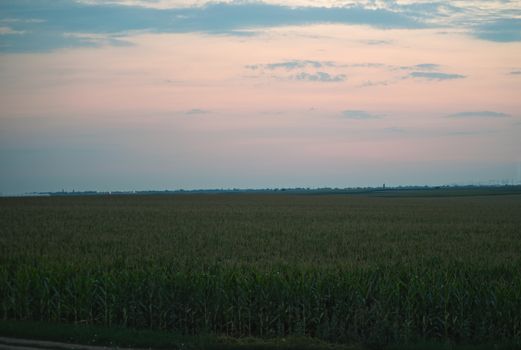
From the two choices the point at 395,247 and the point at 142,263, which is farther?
the point at 395,247

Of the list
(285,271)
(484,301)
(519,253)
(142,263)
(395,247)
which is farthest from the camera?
(395,247)

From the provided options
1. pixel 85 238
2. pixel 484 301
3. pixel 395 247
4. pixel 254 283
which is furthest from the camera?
pixel 85 238

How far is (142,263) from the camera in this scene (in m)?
19.5

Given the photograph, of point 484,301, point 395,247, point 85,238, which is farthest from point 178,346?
point 85,238

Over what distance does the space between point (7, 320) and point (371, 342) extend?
8.69 meters

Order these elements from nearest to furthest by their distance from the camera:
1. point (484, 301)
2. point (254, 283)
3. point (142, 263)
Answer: point (484, 301), point (254, 283), point (142, 263)

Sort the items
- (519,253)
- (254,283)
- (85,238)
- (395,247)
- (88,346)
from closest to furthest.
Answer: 1. (88,346)
2. (254,283)
3. (519,253)
4. (395,247)
5. (85,238)

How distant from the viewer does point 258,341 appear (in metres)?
11.2

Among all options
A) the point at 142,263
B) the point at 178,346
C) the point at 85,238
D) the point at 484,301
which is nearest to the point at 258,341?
the point at 178,346

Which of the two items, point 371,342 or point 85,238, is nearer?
point 371,342

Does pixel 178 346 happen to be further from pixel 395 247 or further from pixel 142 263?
pixel 395 247

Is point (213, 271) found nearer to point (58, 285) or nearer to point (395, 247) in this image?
point (58, 285)

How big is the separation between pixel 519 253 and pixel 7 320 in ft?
70.1

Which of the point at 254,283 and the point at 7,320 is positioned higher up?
the point at 254,283
